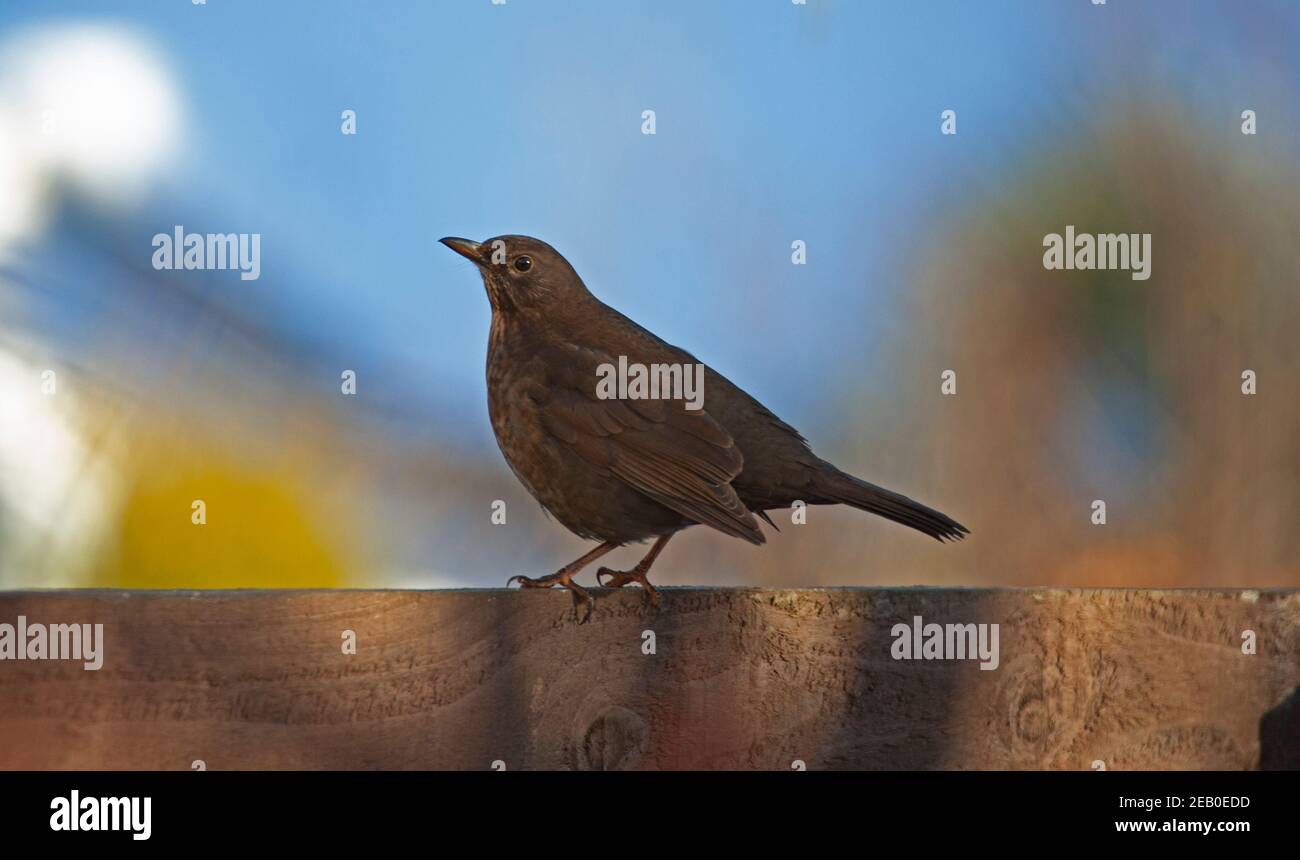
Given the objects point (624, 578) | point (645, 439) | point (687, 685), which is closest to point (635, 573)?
point (624, 578)

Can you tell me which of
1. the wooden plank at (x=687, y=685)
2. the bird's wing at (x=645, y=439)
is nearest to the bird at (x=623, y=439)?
the bird's wing at (x=645, y=439)

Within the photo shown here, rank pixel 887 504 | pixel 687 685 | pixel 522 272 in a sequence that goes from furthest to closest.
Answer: pixel 522 272, pixel 887 504, pixel 687 685

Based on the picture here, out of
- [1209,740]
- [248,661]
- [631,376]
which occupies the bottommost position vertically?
[1209,740]

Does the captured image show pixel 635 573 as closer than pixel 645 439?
Yes

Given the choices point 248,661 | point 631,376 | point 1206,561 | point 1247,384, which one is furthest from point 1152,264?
point 248,661

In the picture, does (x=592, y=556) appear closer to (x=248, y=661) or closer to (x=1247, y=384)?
(x=248, y=661)

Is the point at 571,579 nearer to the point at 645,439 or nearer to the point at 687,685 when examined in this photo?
the point at 645,439

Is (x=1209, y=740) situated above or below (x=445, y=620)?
below
